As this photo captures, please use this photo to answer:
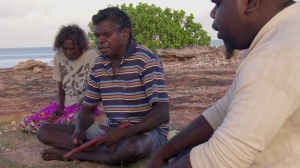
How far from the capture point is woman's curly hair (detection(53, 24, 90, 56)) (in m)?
4.27

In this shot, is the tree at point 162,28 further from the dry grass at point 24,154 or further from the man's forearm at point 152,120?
the man's forearm at point 152,120

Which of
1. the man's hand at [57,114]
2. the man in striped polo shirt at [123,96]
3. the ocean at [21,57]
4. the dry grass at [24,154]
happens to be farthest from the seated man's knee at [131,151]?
the ocean at [21,57]

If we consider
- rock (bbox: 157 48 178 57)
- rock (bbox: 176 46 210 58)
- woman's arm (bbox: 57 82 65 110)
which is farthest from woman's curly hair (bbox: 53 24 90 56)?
rock (bbox: 157 48 178 57)

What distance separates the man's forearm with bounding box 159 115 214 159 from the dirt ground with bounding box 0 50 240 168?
50.5 inches

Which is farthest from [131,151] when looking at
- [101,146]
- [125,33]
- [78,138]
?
[125,33]

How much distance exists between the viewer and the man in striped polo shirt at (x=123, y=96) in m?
2.86

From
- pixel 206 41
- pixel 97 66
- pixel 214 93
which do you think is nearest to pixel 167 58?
pixel 206 41

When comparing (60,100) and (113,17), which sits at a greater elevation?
(113,17)

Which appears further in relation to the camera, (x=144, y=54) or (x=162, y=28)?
(x=162, y=28)

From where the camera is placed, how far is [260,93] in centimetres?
108

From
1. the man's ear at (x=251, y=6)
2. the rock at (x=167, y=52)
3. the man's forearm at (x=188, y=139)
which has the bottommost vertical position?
the rock at (x=167, y=52)

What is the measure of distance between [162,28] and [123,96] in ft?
39.9

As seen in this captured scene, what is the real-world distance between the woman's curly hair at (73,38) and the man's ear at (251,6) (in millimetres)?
3271

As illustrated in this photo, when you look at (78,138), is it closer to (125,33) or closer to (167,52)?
(125,33)
